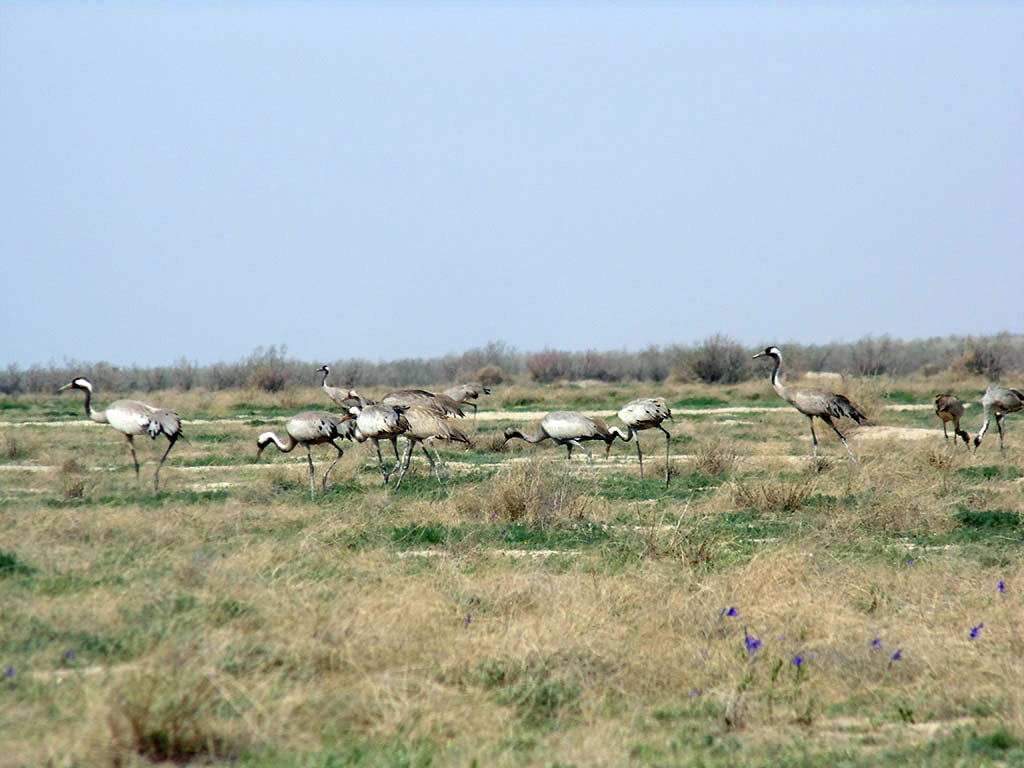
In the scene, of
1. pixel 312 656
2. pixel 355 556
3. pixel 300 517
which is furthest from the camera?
pixel 300 517

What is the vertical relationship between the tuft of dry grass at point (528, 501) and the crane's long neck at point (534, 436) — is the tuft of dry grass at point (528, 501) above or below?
below

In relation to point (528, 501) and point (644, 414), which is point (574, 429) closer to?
point (644, 414)

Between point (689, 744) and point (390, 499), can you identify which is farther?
point (390, 499)

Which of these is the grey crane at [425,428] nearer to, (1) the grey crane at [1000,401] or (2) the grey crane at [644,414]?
(2) the grey crane at [644,414]

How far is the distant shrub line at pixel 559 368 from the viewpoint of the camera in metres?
45.8

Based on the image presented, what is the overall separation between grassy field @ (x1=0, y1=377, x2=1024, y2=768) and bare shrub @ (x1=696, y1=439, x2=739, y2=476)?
293 centimetres

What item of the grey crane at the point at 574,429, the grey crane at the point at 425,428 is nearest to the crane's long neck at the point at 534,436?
the grey crane at the point at 574,429

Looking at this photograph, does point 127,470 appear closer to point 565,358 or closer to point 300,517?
point 300,517

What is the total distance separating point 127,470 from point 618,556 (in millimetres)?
10633

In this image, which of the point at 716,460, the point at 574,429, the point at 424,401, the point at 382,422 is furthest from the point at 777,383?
the point at 382,422

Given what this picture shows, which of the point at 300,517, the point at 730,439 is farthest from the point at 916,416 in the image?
the point at 300,517

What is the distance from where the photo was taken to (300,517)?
39.0 ft

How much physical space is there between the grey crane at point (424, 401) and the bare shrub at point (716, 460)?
3729 mm

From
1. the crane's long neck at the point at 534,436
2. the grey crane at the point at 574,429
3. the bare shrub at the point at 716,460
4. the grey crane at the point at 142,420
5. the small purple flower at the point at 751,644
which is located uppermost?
the grey crane at the point at 142,420
